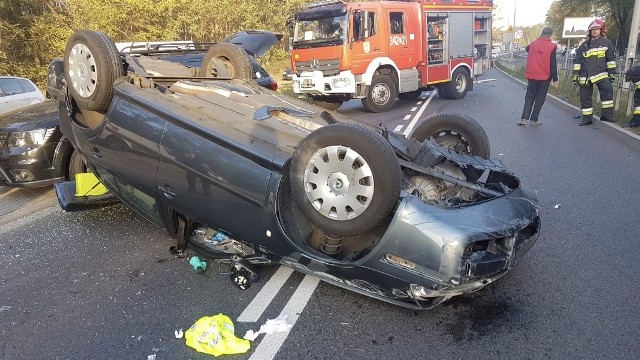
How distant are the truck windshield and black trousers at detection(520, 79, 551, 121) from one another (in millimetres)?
4274

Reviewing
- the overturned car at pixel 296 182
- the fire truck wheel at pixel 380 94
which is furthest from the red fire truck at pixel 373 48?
the overturned car at pixel 296 182

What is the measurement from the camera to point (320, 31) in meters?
11.9

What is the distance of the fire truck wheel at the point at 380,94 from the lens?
39.1ft

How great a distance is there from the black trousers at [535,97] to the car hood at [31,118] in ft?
27.5

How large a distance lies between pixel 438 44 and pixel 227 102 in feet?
36.8

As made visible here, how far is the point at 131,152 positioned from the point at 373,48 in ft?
30.1

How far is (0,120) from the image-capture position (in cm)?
560

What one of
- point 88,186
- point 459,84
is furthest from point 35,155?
point 459,84

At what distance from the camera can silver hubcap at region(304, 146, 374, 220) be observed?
8.64 ft

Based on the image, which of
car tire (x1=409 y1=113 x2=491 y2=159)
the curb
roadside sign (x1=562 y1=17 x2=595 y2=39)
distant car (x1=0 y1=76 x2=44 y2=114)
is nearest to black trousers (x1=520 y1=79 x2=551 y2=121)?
the curb

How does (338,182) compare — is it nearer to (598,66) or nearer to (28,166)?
(28,166)

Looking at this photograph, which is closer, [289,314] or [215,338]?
[215,338]

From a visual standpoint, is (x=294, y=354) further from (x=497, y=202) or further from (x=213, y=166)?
(x=497, y=202)

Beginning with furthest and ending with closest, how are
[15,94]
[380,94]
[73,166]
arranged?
1. [380,94]
2. [15,94]
3. [73,166]
